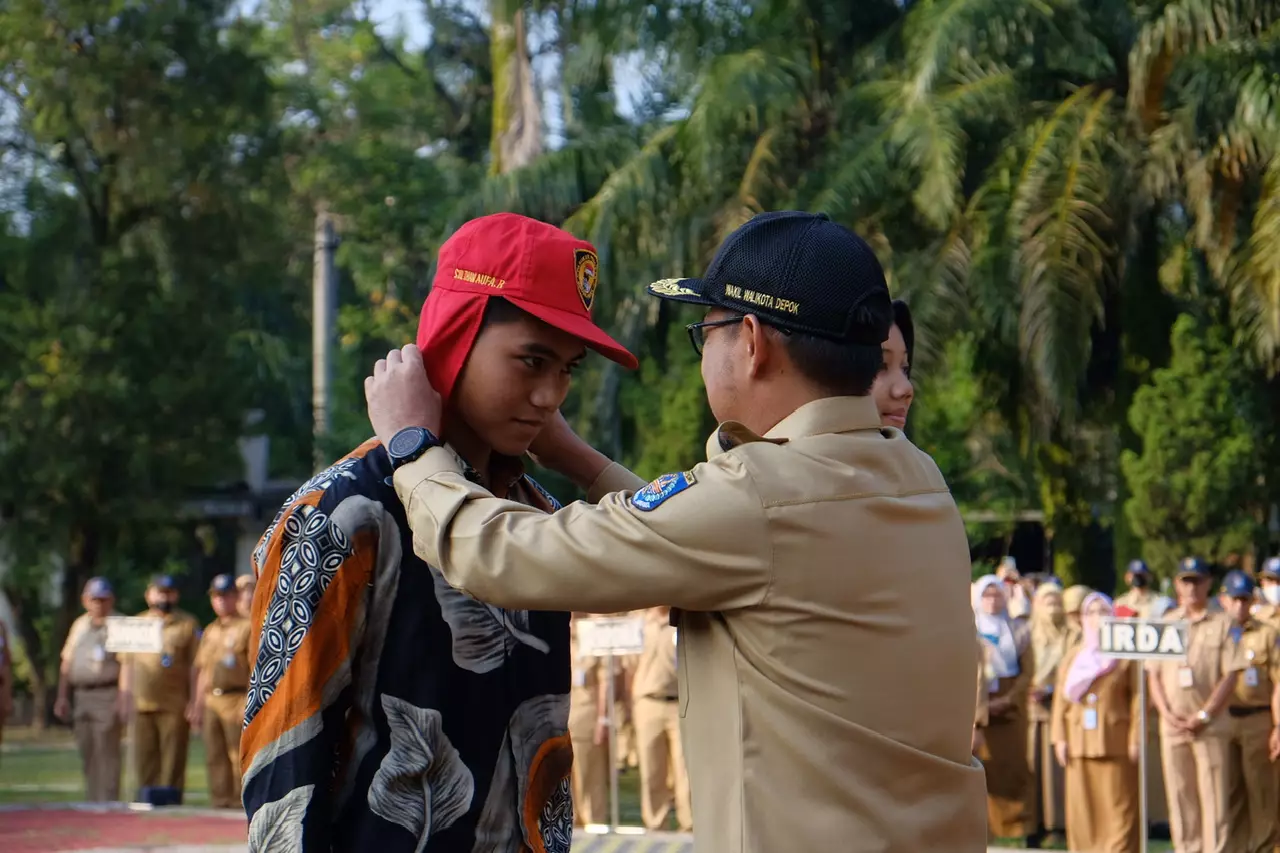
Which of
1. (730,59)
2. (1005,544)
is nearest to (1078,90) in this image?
(730,59)

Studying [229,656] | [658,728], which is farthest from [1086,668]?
[229,656]

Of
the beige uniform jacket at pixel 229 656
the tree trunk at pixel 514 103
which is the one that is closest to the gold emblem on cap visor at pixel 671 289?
the beige uniform jacket at pixel 229 656

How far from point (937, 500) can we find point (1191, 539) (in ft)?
51.2

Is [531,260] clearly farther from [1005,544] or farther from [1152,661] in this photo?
[1005,544]

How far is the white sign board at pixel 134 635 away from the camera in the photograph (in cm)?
1458

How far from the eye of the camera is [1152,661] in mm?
11906

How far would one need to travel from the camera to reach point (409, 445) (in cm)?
274

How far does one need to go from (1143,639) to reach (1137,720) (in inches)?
52.7

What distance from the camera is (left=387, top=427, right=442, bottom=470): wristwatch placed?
2.72 metres

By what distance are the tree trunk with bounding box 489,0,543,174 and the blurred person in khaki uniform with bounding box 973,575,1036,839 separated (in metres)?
9.81

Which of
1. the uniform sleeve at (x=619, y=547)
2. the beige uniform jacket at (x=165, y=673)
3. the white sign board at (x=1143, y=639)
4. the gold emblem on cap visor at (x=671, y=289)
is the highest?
the gold emblem on cap visor at (x=671, y=289)

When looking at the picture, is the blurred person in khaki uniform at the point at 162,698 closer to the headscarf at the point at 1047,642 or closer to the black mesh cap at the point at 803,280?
the headscarf at the point at 1047,642

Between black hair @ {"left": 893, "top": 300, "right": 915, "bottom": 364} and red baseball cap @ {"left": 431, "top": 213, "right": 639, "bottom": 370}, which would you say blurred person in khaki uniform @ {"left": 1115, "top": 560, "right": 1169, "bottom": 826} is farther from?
red baseball cap @ {"left": 431, "top": 213, "right": 639, "bottom": 370}

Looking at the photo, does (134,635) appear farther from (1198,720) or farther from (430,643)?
(430,643)
